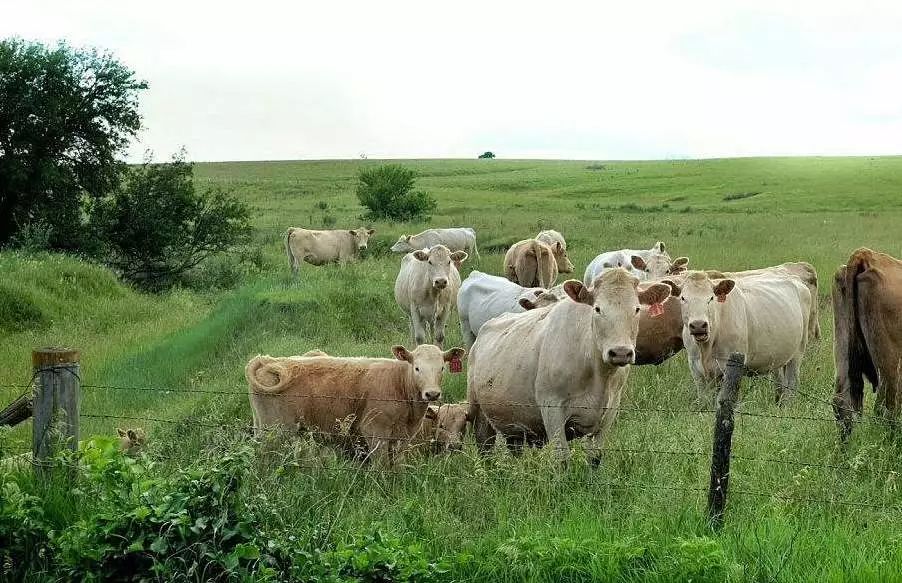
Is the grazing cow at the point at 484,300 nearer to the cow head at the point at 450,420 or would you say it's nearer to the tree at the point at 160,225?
the cow head at the point at 450,420

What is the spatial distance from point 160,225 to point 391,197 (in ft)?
69.1

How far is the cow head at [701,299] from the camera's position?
37.1 ft

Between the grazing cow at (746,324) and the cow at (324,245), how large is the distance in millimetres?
20656

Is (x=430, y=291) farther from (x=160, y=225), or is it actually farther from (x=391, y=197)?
(x=391, y=197)

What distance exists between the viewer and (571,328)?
899cm

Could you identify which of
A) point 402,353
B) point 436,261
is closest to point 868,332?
point 402,353

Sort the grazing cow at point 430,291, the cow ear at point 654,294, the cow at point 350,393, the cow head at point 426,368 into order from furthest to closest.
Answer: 1. the grazing cow at point 430,291
2. the cow at point 350,393
3. the cow head at point 426,368
4. the cow ear at point 654,294

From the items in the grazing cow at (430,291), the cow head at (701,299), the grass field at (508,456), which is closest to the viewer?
the grass field at (508,456)

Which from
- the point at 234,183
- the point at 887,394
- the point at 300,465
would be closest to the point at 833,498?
the point at 887,394

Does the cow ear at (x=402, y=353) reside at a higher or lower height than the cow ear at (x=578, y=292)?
lower

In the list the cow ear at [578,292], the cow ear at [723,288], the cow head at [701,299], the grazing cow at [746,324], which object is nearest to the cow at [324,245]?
the grazing cow at [746,324]

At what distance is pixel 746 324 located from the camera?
12617mm

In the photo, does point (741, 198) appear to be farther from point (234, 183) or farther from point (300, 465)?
point (300, 465)

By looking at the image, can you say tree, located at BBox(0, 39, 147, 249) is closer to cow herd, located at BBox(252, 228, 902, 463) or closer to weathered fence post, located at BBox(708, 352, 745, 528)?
cow herd, located at BBox(252, 228, 902, 463)
